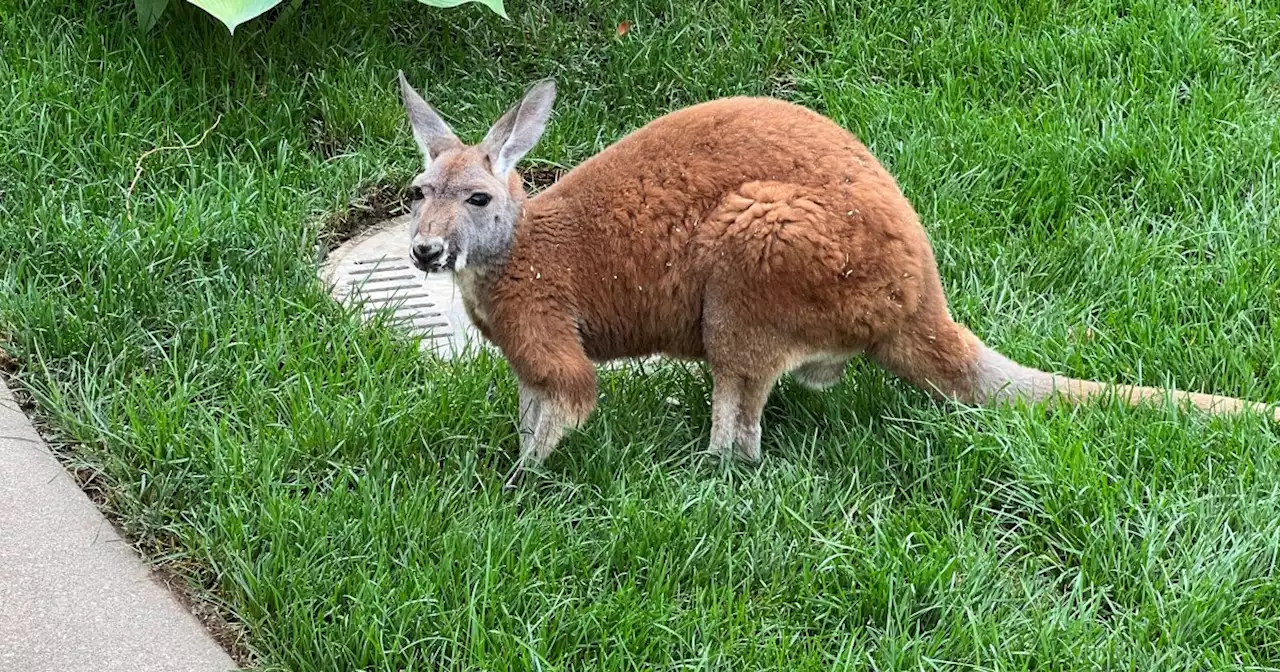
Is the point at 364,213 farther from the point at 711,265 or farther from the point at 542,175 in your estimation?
the point at 711,265

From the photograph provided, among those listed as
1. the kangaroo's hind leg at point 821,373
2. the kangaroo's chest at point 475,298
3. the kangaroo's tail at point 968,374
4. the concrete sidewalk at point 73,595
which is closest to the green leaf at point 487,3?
the kangaroo's chest at point 475,298

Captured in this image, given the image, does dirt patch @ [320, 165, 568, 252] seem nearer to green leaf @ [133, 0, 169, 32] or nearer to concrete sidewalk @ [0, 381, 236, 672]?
green leaf @ [133, 0, 169, 32]

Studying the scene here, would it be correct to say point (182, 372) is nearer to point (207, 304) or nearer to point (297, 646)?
point (207, 304)

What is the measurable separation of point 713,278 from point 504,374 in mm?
816

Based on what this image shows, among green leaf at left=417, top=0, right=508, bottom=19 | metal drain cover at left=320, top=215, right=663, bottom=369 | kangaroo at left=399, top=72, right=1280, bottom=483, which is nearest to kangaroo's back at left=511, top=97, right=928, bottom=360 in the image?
kangaroo at left=399, top=72, right=1280, bottom=483

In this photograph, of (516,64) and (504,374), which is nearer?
(504,374)

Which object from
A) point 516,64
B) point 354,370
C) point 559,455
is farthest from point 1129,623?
point 516,64

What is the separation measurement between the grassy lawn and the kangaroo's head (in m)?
0.47

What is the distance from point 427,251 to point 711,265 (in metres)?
0.79

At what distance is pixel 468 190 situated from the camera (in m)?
4.00

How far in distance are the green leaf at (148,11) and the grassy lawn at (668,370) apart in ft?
0.25

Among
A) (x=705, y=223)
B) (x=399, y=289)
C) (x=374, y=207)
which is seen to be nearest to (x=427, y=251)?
(x=705, y=223)

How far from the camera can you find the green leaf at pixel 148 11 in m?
5.38

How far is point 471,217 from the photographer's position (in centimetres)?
399
